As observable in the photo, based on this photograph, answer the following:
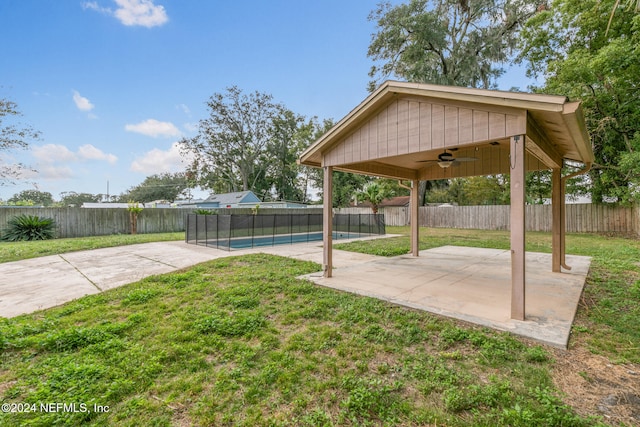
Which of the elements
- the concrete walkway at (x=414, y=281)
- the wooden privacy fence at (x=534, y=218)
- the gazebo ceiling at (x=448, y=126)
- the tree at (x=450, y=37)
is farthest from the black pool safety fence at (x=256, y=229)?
the tree at (x=450, y=37)

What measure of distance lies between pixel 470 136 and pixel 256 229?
26.6ft

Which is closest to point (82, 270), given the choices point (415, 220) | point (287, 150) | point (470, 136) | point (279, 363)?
point (279, 363)

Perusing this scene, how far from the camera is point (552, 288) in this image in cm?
445

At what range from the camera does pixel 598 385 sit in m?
2.11

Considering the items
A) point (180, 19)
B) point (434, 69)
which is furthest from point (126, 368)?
point (434, 69)

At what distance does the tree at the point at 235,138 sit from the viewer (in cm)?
2714

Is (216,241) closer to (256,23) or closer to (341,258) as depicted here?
(341,258)

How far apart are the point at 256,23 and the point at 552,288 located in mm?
14567

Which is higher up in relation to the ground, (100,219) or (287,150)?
(287,150)

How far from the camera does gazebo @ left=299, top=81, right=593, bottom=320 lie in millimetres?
3166

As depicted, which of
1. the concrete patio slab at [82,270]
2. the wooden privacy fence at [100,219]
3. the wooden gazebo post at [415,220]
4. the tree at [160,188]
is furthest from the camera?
the tree at [160,188]

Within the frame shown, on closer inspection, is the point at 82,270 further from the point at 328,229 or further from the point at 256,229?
the point at 328,229

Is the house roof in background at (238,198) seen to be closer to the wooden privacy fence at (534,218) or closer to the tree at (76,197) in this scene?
the wooden privacy fence at (534,218)

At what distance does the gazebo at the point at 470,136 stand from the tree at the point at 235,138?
24370 mm
